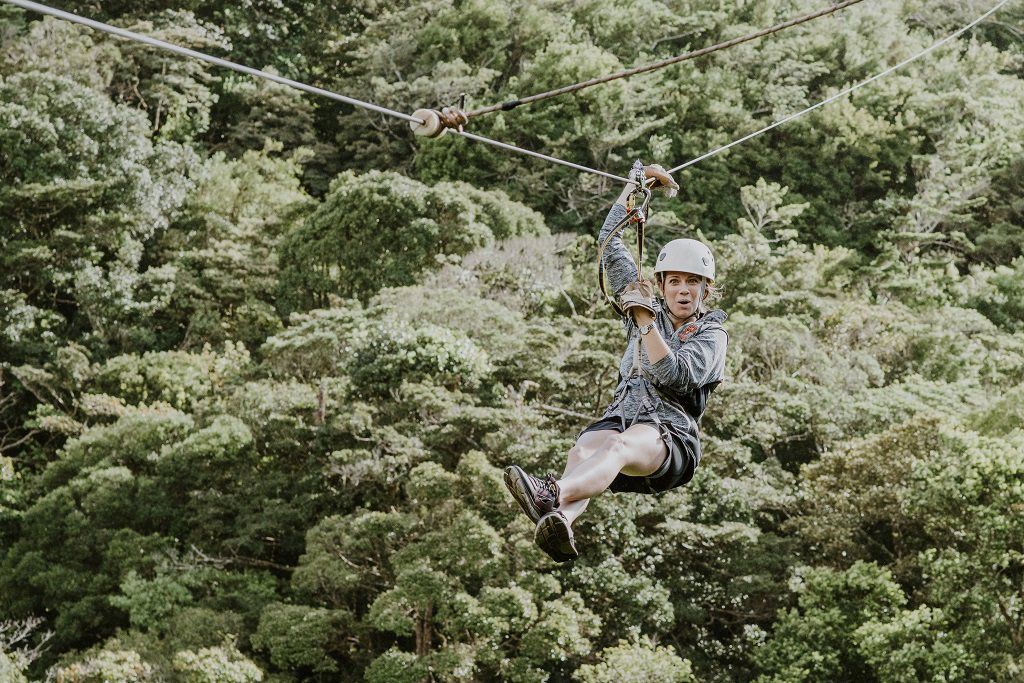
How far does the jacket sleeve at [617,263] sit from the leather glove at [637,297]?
1.03 feet

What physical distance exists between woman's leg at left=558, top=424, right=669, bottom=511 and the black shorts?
0.07ft

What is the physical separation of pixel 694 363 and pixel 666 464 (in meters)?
0.30

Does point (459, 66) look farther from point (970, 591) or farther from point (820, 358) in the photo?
point (970, 591)

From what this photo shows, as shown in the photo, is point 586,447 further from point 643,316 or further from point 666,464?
point 643,316

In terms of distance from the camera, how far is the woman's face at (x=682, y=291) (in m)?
3.40

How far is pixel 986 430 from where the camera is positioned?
10672 mm

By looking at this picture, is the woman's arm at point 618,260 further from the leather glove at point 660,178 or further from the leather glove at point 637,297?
the leather glove at point 637,297

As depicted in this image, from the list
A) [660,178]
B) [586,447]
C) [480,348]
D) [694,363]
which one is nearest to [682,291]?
[694,363]

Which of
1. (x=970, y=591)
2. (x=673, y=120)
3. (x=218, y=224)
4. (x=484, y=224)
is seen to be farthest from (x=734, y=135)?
(x=970, y=591)

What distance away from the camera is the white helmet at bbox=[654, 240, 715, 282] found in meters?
3.36

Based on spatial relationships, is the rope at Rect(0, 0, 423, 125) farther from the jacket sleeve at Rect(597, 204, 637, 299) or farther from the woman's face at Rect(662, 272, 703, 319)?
the woman's face at Rect(662, 272, 703, 319)

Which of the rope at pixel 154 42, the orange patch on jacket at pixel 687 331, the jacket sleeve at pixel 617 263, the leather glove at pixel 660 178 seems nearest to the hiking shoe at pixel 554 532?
the orange patch on jacket at pixel 687 331

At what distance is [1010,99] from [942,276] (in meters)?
6.01

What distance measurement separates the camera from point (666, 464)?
10.8 feet
